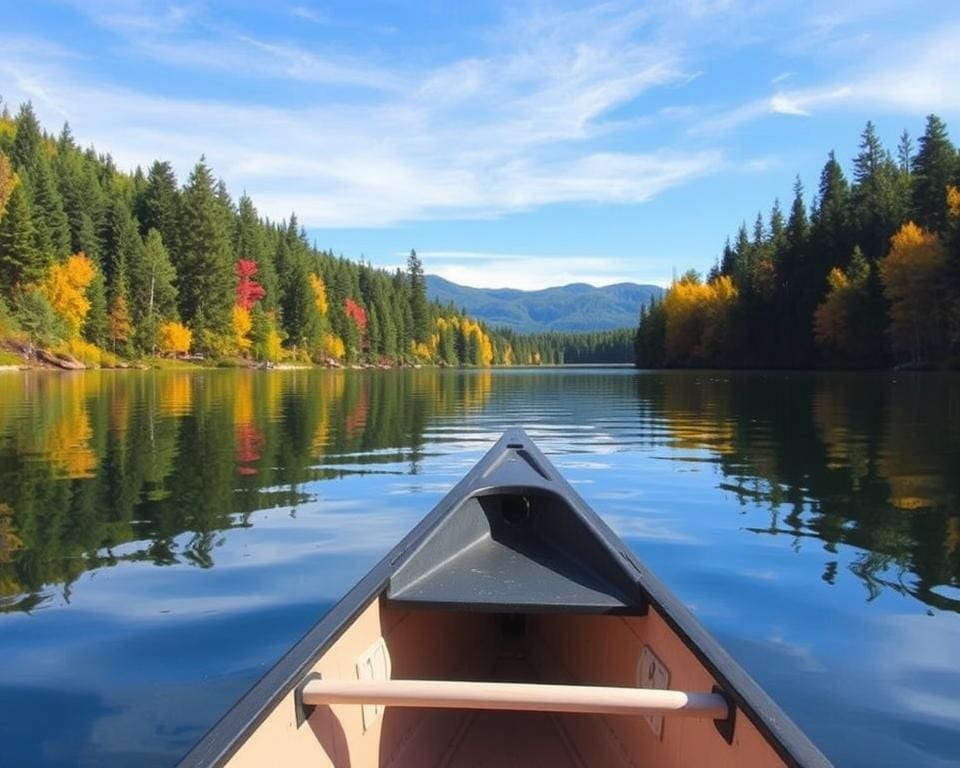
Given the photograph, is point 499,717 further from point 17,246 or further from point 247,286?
point 247,286

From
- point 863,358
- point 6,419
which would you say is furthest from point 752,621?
point 863,358

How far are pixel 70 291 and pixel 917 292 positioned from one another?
62.9m

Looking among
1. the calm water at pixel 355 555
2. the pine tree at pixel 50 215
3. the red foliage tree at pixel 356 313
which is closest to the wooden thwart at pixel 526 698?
the calm water at pixel 355 555

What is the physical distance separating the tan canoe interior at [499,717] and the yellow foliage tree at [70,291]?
202ft

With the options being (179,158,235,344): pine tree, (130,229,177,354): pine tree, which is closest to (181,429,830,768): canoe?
(130,229,177,354): pine tree

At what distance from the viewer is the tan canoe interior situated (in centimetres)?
293

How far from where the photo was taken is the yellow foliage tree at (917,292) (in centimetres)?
5600

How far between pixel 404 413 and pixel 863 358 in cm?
5527

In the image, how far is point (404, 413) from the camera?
24.9 m

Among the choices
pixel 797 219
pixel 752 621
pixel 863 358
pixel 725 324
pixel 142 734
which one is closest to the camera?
pixel 142 734

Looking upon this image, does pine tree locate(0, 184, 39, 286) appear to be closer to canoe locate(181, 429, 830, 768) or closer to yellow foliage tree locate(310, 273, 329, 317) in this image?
yellow foliage tree locate(310, 273, 329, 317)

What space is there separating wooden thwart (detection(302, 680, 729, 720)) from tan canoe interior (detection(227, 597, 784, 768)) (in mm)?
130

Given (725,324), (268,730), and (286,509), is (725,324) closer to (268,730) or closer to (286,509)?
(286,509)

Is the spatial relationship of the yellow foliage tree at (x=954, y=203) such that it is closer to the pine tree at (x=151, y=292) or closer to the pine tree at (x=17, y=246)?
the pine tree at (x=151, y=292)
